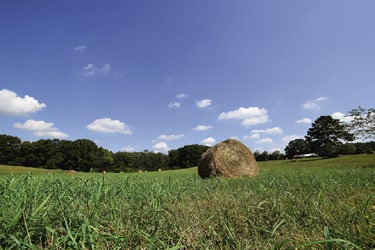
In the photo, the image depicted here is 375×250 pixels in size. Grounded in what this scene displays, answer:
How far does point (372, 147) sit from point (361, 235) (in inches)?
3210

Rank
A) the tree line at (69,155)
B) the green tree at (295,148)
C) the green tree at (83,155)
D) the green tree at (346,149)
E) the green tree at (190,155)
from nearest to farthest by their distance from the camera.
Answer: the green tree at (346,149) → the green tree at (83,155) → the tree line at (69,155) → the green tree at (190,155) → the green tree at (295,148)

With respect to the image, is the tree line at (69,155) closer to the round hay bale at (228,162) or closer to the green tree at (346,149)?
the green tree at (346,149)

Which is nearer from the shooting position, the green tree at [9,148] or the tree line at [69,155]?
the tree line at [69,155]

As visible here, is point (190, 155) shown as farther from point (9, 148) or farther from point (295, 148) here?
point (9, 148)

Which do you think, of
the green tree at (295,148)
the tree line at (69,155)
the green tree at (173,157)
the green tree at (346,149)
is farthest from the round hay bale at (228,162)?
the green tree at (295,148)

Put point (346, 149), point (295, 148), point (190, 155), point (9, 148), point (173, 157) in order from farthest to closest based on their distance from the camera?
point (295, 148), point (173, 157), point (190, 155), point (9, 148), point (346, 149)

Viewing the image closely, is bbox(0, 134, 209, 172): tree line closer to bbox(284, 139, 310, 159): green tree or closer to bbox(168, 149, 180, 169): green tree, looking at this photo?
bbox(168, 149, 180, 169): green tree

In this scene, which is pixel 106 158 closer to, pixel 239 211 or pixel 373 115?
pixel 373 115

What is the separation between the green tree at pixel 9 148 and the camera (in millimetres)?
75812

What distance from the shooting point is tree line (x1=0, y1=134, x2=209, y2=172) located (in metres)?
69.2

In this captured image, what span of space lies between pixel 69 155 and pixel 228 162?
64.4 meters

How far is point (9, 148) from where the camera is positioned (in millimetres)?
77500

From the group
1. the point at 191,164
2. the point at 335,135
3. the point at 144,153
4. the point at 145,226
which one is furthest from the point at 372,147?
→ the point at 145,226

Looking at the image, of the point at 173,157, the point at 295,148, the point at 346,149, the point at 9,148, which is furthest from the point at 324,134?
the point at 9,148
